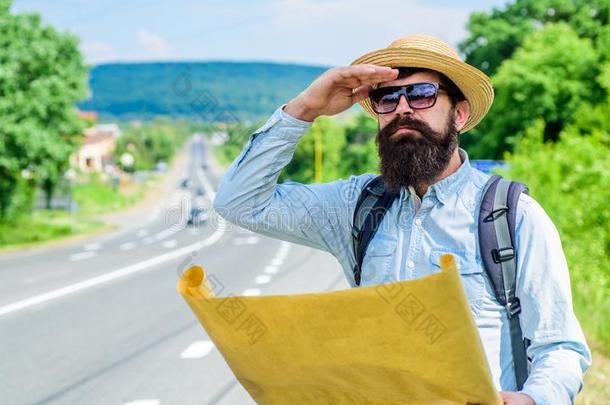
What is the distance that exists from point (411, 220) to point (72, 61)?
3056 cm

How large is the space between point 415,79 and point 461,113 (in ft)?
0.83

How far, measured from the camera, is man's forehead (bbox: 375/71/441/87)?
2420 mm

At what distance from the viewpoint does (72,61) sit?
3134 centimetres

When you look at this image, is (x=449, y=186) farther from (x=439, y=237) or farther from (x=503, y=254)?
(x=503, y=254)

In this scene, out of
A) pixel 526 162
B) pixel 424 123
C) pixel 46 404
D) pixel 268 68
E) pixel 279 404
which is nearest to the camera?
pixel 279 404

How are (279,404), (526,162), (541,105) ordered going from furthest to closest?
1. (541,105)
2. (526,162)
3. (279,404)

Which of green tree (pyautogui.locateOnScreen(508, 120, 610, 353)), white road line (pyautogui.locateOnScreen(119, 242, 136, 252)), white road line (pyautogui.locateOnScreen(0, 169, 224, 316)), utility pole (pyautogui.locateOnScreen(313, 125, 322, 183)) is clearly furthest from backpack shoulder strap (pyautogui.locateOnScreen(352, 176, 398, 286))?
utility pole (pyautogui.locateOnScreen(313, 125, 322, 183))

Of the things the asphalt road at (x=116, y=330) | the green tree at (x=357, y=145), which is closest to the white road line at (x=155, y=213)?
the green tree at (x=357, y=145)

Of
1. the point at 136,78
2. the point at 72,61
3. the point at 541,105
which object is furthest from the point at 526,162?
the point at 136,78

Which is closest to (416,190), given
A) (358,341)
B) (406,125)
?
(406,125)

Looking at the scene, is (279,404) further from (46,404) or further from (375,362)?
(46,404)

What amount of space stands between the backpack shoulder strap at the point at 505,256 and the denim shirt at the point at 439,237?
20 millimetres

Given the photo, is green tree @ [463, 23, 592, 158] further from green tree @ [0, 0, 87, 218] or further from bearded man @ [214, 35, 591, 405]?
bearded man @ [214, 35, 591, 405]

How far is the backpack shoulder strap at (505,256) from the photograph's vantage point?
2189 mm
